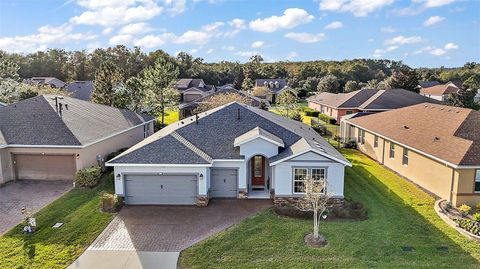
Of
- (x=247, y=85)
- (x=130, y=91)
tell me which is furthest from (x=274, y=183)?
(x=247, y=85)

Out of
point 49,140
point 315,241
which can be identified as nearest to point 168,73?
point 49,140

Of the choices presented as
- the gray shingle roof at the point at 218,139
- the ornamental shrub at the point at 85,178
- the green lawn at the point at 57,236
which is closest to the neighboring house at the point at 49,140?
the ornamental shrub at the point at 85,178

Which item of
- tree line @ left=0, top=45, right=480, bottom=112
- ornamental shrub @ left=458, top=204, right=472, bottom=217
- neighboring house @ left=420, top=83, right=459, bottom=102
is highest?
tree line @ left=0, top=45, right=480, bottom=112

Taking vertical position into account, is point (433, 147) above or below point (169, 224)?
above

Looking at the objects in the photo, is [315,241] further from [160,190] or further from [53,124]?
[53,124]

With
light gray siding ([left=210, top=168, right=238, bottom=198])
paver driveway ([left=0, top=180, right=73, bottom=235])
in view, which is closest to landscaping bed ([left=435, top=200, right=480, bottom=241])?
light gray siding ([left=210, top=168, right=238, bottom=198])

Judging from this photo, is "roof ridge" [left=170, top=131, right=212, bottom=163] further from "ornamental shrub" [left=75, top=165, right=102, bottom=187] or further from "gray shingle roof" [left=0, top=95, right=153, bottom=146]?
"gray shingle roof" [left=0, top=95, right=153, bottom=146]

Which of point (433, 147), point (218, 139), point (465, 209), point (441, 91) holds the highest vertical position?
point (441, 91)
